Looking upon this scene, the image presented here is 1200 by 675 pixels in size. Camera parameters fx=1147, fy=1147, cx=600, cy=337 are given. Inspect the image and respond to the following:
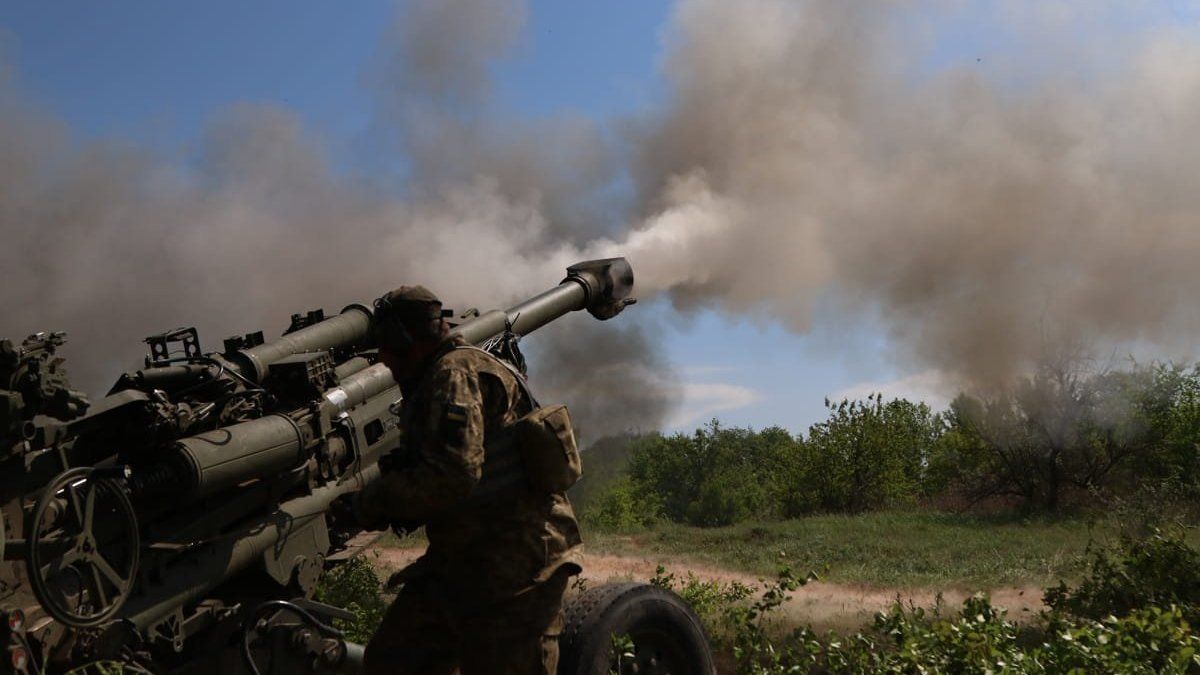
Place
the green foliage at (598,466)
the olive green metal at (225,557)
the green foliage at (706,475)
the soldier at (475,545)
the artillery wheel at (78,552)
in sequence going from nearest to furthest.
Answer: the soldier at (475,545) < the artillery wheel at (78,552) < the olive green metal at (225,557) < the green foliage at (598,466) < the green foliage at (706,475)

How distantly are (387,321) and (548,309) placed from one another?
4.07m

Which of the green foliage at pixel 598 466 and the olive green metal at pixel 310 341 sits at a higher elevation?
the olive green metal at pixel 310 341

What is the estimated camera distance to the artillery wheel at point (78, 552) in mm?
4160

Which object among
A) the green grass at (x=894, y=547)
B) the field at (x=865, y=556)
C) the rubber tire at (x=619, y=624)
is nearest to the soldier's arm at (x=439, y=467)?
the rubber tire at (x=619, y=624)

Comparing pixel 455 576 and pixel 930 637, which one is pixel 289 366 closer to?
pixel 455 576

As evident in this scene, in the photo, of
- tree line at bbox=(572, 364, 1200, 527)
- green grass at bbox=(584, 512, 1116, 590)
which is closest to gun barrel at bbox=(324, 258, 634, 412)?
green grass at bbox=(584, 512, 1116, 590)

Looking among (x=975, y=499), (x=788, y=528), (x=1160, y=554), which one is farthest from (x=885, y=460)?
(x=1160, y=554)

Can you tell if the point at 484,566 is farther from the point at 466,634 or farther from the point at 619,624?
the point at 619,624

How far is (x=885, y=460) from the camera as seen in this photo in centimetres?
2842

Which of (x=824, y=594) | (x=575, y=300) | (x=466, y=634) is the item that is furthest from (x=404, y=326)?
(x=824, y=594)

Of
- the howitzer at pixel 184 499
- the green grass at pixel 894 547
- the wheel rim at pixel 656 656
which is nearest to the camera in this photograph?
the howitzer at pixel 184 499

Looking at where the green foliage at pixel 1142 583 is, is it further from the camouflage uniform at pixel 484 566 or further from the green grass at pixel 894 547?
the green grass at pixel 894 547

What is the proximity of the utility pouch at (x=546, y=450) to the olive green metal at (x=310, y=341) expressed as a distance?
215 centimetres

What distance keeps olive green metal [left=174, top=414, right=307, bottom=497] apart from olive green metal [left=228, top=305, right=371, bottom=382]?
20.0 inches
